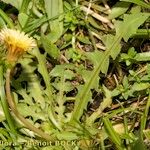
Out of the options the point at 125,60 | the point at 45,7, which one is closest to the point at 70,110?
the point at 125,60

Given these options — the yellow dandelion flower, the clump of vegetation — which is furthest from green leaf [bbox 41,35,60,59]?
the yellow dandelion flower

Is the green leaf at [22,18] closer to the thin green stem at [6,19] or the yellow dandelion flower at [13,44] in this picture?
the thin green stem at [6,19]

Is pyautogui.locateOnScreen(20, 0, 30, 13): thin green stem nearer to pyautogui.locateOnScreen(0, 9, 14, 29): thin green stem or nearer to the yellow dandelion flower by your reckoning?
pyautogui.locateOnScreen(0, 9, 14, 29): thin green stem

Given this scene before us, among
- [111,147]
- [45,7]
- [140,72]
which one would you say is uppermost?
[45,7]

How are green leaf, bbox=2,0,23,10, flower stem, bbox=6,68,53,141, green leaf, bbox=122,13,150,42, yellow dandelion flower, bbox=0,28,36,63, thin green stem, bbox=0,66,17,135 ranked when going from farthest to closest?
green leaf, bbox=2,0,23,10
green leaf, bbox=122,13,150,42
thin green stem, bbox=0,66,17,135
flower stem, bbox=6,68,53,141
yellow dandelion flower, bbox=0,28,36,63

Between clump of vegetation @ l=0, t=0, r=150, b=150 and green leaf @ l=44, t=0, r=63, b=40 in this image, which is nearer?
clump of vegetation @ l=0, t=0, r=150, b=150

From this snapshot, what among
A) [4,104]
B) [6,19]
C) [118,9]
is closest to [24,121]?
[4,104]

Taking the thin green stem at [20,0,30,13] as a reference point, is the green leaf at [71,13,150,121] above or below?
below

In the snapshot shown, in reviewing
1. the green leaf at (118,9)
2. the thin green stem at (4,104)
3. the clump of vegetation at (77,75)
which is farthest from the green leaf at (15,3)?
the green leaf at (118,9)

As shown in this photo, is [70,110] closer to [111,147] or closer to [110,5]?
[111,147]
